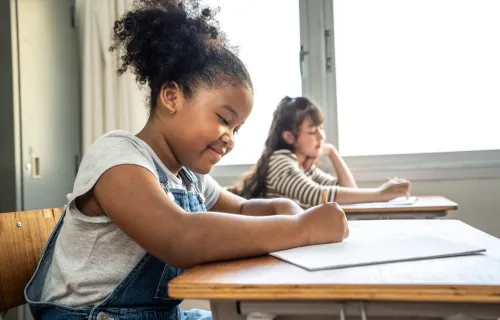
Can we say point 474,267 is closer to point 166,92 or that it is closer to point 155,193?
point 155,193

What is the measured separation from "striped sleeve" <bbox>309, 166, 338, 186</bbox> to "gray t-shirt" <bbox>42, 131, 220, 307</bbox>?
187 centimetres

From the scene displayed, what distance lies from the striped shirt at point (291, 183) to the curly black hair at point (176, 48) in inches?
47.5

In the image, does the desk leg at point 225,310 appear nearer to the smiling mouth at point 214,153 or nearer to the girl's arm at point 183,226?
the girl's arm at point 183,226

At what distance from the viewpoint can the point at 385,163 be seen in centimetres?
292

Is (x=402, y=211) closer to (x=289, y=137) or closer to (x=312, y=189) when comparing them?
(x=312, y=189)

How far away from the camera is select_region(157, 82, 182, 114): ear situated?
1128mm

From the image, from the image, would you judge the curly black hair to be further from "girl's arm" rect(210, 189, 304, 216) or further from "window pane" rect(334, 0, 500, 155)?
"window pane" rect(334, 0, 500, 155)

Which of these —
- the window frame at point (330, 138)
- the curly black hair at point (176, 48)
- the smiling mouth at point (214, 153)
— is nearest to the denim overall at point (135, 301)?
the smiling mouth at point (214, 153)

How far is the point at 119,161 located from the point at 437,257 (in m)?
0.51

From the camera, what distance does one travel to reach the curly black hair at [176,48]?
44.8 inches

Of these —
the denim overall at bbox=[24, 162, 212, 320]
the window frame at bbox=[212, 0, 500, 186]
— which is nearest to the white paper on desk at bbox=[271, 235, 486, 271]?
the denim overall at bbox=[24, 162, 212, 320]

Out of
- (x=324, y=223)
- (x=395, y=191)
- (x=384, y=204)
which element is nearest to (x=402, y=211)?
(x=384, y=204)

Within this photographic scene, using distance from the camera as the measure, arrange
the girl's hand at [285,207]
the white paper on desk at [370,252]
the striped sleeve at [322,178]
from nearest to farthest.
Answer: the white paper on desk at [370,252], the girl's hand at [285,207], the striped sleeve at [322,178]

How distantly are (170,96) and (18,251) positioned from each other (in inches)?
17.6
